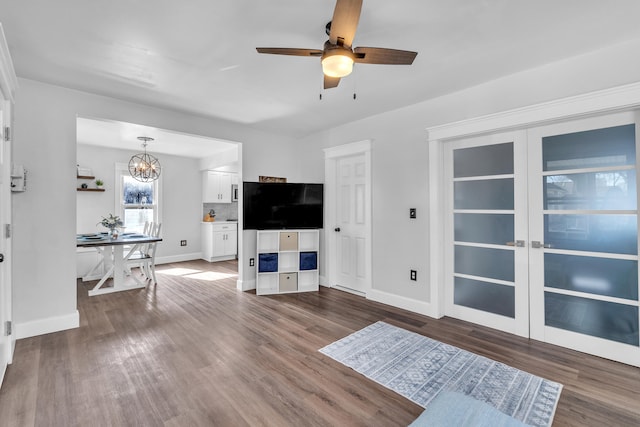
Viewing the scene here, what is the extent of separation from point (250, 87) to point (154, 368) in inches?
107

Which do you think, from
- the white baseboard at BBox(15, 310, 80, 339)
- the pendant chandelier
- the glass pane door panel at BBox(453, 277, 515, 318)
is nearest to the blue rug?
the glass pane door panel at BBox(453, 277, 515, 318)

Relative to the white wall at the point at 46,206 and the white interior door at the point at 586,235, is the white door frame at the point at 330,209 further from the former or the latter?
the white wall at the point at 46,206

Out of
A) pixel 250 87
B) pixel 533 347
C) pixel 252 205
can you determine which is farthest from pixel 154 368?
pixel 533 347

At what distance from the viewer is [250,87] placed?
3.10 metres

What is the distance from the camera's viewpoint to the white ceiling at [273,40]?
1.90 metres

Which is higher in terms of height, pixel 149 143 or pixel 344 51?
pixel 149 143

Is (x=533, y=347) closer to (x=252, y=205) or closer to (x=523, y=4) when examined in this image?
(x=523, y=4)

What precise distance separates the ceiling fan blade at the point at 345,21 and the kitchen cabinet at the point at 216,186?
6031 mm

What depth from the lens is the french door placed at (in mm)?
2416

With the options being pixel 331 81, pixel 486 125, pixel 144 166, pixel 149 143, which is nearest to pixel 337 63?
pixel 331 81

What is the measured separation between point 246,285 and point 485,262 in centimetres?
325

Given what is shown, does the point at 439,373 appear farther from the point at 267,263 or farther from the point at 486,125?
the point at 267,263

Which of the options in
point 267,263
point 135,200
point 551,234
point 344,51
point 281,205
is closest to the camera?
point 344,51

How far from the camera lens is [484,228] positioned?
10.3 ft
